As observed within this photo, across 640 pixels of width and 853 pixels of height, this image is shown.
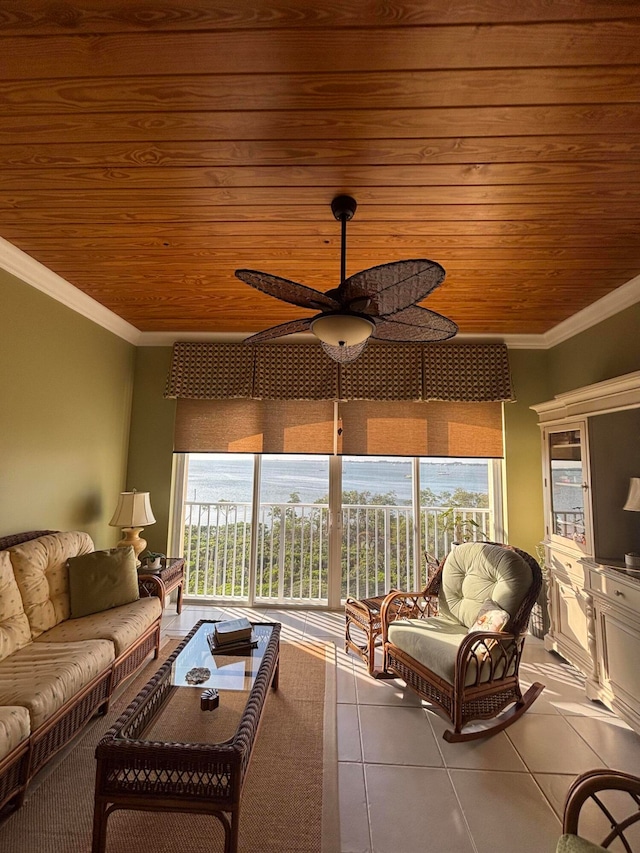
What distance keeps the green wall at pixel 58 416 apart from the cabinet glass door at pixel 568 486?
4.02 m

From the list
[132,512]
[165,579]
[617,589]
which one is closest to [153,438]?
[132,512]

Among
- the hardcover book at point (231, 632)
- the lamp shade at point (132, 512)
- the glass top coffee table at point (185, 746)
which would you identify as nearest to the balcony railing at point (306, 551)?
the lamp shade at point (132, 512)

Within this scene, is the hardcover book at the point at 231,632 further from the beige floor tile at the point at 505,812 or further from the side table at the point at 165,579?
the beige floor tile at the point at 505,812

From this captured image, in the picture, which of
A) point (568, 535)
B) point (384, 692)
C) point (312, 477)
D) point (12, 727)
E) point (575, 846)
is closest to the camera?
point (575, 846)

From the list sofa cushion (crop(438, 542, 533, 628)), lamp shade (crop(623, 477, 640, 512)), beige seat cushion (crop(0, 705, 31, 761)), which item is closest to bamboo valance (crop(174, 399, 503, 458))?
sofa cushion (crop(438, 542, 533, 628))

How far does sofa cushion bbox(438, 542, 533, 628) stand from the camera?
8.46ft

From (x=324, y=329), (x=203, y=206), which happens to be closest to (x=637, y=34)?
(x=324, y=329)

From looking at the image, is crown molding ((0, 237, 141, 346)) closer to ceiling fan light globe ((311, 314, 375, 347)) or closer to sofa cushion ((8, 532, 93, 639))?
sofa cushion ((8, 532, 93, 639))

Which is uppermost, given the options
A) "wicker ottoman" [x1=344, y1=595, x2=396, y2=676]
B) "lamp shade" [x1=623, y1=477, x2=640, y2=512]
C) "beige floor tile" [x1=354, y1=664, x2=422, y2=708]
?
"lamp shade" [x1=623, y1=477, x2=640, y2=512]

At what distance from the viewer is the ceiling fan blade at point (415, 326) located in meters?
1.97

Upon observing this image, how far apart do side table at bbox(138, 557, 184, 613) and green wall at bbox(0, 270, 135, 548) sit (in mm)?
682

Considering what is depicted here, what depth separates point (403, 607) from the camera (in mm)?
3258

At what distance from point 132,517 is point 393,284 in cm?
318

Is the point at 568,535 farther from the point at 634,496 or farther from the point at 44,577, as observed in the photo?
the point at 44,577
